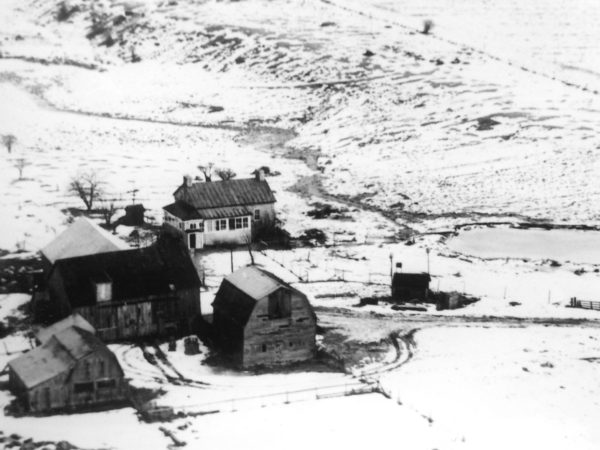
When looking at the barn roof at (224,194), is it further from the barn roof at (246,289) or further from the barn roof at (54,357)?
the barn roof at (54,357)

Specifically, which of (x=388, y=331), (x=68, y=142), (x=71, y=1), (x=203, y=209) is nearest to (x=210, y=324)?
(x=388, y=331)

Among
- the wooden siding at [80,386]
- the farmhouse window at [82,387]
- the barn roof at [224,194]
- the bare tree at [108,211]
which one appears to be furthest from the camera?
the bare tree at [108,211]

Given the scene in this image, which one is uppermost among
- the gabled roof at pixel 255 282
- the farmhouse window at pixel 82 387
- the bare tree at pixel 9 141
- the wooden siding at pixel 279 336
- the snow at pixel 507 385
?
the bare tree at pixel 9 141

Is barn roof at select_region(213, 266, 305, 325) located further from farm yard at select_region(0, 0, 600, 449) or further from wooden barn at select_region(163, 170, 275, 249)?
wooden barn at select_region(163, 170, 275, 249)

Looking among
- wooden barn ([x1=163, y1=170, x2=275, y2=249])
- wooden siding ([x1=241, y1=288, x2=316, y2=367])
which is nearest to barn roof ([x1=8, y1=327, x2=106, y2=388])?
wooden siding ([x1=241, y1=288, x2=316, y2=367])

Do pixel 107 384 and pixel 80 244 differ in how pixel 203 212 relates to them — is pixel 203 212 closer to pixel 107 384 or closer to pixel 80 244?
pixel 80 244

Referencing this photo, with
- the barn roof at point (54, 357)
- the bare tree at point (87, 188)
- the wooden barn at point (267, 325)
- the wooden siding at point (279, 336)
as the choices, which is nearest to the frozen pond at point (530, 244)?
the wooden siding at point (279, 336)
